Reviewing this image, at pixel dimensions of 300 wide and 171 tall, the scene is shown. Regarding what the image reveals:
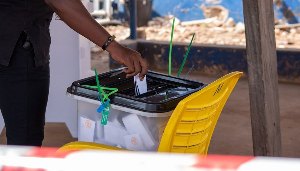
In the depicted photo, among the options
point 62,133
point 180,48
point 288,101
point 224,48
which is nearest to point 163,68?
point 180,48

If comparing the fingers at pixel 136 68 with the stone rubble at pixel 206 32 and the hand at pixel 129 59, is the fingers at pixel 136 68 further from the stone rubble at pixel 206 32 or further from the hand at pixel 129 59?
the stone rubble at pixel 206 32

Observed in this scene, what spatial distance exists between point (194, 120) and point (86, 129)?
1.74 ft

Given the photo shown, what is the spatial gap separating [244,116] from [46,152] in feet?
13.0

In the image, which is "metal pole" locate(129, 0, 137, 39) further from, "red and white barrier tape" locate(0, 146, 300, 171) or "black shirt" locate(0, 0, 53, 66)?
"red and white barrier tape" locate(0, 146, 300, 171)

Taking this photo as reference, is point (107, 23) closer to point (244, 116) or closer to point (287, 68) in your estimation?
point (287, 68)

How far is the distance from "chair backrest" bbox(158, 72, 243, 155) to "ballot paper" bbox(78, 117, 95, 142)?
0.43 metres

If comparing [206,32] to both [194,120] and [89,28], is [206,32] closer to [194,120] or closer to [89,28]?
[89,28]

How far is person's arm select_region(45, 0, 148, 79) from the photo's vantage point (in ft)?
7.00

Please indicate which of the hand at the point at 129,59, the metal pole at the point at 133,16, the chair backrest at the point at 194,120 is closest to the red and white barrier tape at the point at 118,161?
the chair backrest at the point at 194,120

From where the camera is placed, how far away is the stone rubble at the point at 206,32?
10045 millimetres

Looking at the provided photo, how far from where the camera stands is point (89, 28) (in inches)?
85.1

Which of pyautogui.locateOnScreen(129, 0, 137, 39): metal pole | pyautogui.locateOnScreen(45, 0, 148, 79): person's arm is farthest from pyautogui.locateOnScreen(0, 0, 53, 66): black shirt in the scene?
pyautogui.locateOnScreen(129, 0, 137, 39): metal pole

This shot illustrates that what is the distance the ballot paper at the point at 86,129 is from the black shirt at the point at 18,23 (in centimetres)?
29

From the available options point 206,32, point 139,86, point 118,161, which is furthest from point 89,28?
point 206,32
